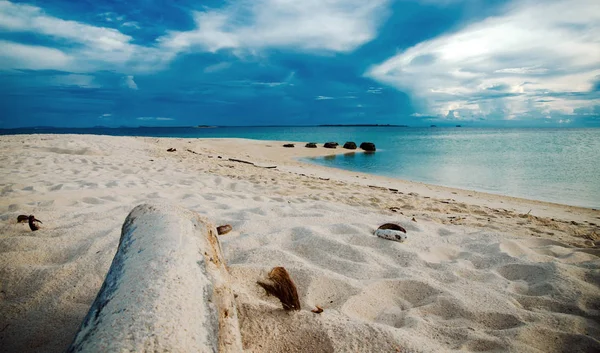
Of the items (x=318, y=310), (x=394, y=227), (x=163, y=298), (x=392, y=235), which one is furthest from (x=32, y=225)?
(x=394, y=227)

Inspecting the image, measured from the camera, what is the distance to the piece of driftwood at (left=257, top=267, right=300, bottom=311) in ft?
6.27

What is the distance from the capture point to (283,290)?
1.92 m

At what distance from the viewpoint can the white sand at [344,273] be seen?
175 centimetres

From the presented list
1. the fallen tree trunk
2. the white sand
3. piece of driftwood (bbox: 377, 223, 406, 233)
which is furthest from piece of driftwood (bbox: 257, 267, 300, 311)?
piece of driftwood (bbox: 377, 223, 406, 233)

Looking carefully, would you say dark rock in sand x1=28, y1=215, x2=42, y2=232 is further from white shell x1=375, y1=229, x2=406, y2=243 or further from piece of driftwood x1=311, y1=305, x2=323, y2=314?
white shell x1=375, y1=229, x2=406, y2=243

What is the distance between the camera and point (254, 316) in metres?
1.85

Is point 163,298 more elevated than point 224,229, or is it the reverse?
point 163,298

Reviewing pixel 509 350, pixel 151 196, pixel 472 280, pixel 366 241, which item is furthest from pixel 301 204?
pixel 509 350

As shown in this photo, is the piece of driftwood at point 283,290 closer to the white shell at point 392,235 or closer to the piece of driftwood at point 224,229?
the piece of driftwood at point 224,229

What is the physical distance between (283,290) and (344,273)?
83 centimetres

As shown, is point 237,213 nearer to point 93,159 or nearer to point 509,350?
point 509,350

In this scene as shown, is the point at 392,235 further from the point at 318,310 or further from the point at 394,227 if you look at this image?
the point at 318,310

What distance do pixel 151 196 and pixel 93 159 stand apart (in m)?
5.12

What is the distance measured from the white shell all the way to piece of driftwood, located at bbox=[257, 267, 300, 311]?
168 centimetres
